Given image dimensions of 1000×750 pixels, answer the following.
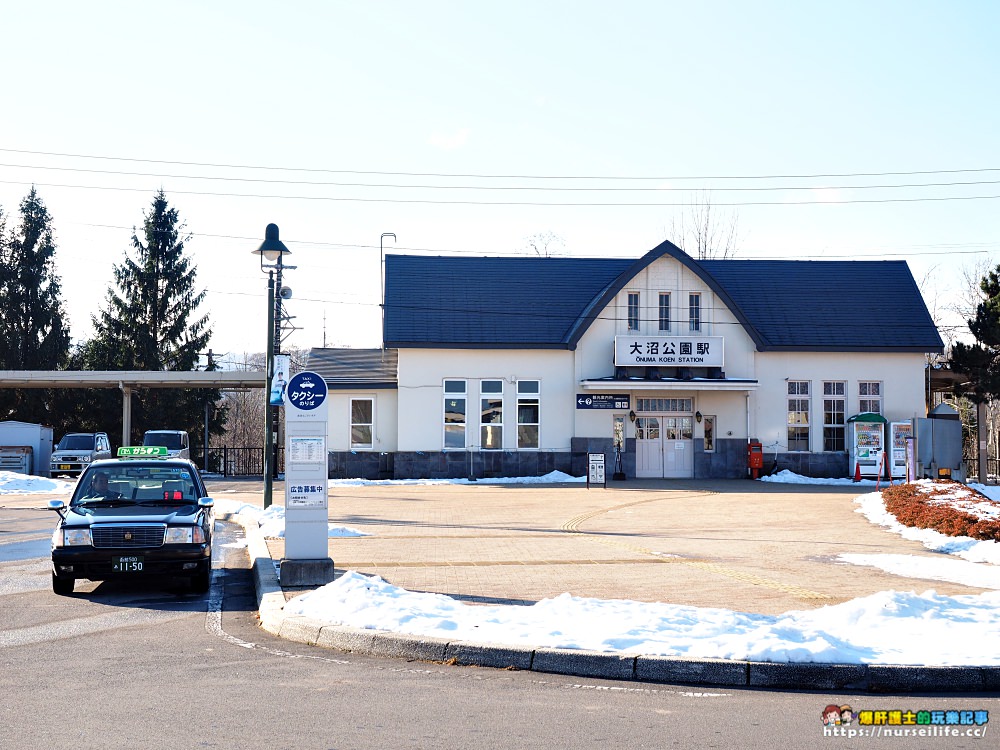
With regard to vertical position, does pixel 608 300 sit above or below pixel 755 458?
above

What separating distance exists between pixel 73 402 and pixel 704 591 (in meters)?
51.0

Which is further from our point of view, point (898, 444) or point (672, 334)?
point (672, 334)

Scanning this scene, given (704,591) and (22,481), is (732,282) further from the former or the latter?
(704,591)

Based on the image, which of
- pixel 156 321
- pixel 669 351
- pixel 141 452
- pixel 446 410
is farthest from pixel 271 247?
pixel 156 321

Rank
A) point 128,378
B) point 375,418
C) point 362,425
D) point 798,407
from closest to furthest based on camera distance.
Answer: point 375,418 < point 362,425 < point 798,407 < point 128,378

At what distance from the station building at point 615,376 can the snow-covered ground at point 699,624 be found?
24.9 m

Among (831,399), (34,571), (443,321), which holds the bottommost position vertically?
(34,571)

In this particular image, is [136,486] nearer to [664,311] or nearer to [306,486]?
[306,486]

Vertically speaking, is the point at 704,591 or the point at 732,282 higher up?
the point at 732,282

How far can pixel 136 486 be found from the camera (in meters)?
13.2

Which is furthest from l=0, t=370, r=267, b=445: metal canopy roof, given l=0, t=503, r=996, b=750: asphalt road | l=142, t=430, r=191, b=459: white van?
l=0, t=503, r=996, b=750: asphalt road

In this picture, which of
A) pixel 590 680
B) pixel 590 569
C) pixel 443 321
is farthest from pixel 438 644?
pixel 443 321

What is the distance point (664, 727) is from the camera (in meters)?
6.39

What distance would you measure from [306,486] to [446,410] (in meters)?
24.0
